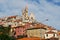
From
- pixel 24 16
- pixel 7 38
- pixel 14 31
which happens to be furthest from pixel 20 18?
pixel 7 38

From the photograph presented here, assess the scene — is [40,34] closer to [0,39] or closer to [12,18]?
[0,39]

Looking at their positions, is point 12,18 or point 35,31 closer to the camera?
point 35,31

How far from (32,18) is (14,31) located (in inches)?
1681

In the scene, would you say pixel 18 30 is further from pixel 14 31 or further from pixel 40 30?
pixel 40 30

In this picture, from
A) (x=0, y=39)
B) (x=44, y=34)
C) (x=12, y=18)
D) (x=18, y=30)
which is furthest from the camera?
(x=12, y=18)

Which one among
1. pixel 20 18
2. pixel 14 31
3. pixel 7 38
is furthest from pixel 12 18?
pixel 7 38

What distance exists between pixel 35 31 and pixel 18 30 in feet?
29.3

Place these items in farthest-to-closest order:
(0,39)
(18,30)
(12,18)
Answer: (12,18), (18,30), (0,39)

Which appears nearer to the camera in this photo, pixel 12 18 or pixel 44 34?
pixel 44 34

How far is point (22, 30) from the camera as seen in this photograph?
81.6m

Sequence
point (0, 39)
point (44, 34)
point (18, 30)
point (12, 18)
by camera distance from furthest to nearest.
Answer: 1. point (12, 18)
2. point (18, 30)
3. point (44, 34)
4. point (0, 39)

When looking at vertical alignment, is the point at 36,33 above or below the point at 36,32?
below

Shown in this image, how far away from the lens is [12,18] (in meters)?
120

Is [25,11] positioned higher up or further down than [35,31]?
higher up
